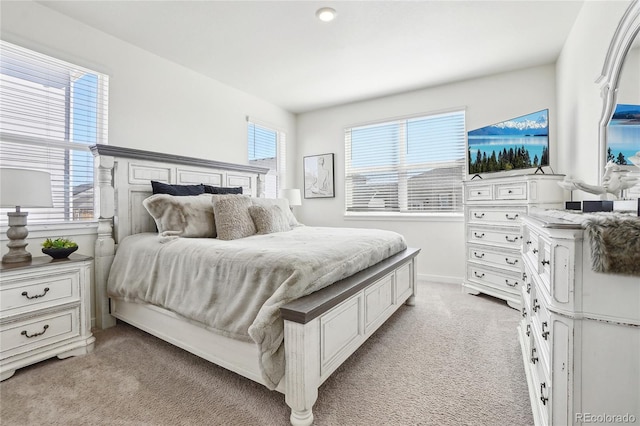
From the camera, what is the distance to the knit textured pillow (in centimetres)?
230

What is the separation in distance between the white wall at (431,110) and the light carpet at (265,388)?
1671mm

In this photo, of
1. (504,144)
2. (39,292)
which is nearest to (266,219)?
(39,292)

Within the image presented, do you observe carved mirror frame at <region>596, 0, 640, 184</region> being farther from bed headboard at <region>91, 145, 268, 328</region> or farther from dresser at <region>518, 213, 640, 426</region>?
bed headboard at <region>91, 145, 268, 328</region>

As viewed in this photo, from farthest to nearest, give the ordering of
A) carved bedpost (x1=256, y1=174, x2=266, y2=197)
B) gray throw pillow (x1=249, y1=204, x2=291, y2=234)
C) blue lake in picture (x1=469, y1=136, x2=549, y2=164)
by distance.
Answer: carved bedpost (x1=256, y1=174, x2=266, y2=197) → blue lake in picture (x1=469, y1=136, x2=549, y2=164) → gray throw pillow (x1=249, y1=204, x2=291, y2=234)

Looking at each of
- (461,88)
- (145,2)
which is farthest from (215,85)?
(461,88)

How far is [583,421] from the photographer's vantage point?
0.91 metres

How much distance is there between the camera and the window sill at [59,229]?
2.20 m

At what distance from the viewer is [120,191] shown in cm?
257

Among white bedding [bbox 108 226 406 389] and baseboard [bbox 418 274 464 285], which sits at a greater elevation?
white bedding [bbox 108 226 406 389]

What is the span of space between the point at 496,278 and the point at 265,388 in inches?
98.6

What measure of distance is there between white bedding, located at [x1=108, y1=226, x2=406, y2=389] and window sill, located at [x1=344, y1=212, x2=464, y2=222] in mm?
1883

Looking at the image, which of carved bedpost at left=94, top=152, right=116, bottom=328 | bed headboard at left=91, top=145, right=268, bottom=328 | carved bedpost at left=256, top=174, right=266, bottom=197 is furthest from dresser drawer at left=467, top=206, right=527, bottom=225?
carved bedpost at left=94, top=152, right=116, bottom=328

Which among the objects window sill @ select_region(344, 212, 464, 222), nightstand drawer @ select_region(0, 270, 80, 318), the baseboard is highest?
window sill @ select_region(344, 212, 464, 222)

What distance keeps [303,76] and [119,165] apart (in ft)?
7.19
